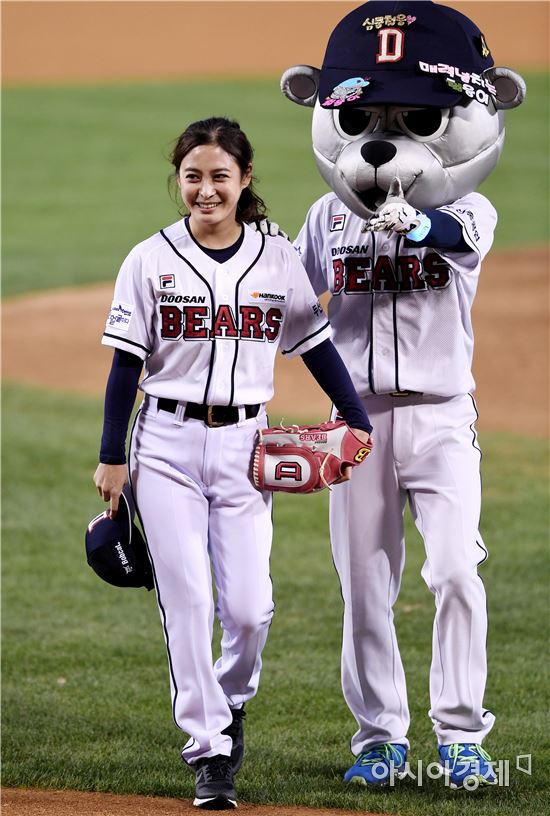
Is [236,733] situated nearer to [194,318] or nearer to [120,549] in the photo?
[120,549]

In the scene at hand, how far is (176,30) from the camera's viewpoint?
2994 cm

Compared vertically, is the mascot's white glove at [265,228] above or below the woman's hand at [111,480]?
above

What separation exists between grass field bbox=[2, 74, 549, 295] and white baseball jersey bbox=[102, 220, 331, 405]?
43.4 feet

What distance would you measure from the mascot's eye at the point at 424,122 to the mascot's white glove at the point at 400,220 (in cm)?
35

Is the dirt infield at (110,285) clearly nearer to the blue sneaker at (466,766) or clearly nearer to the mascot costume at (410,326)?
the blue sneaker at (466,766)

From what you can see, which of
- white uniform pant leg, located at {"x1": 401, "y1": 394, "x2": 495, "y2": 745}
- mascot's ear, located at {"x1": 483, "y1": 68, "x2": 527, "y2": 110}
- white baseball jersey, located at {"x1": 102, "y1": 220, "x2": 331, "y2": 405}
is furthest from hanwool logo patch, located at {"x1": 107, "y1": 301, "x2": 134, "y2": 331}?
mascot's ear, located at {"x1": 483, "y1": 68, "x2": 527, "y2": 110}

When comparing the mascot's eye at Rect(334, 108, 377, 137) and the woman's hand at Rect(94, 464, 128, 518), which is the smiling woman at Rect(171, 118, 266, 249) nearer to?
the mascot's eye at Rect(334, 108, 377, 137)

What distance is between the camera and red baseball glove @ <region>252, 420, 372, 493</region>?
4.00 m

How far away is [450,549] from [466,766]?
702 millimetres

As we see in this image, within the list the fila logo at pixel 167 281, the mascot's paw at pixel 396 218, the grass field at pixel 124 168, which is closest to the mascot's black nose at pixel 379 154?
the mascot's paw at pixel 396 218

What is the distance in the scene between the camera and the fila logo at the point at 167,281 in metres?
3.93

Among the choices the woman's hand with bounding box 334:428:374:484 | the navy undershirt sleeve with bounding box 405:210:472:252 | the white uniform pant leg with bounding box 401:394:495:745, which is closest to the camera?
the navy undershirt sleeve with bounding box 405:210:472:252

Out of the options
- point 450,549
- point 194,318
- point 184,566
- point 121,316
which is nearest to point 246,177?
point 194,318

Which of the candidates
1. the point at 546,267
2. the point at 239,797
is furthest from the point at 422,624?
the point at 546,267
